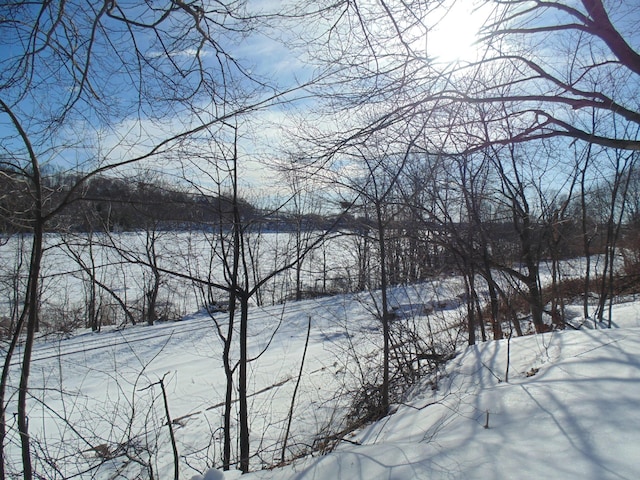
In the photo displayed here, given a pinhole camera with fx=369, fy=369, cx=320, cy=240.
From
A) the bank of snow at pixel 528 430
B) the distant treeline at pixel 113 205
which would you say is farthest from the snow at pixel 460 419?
the distant treeline at pixel 113 205

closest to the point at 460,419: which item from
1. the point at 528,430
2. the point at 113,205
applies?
the point at 528,430

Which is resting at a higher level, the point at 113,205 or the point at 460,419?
the point at 113,205

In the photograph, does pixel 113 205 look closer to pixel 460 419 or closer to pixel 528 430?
pixel 460 419

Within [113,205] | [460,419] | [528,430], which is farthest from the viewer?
[113,205]

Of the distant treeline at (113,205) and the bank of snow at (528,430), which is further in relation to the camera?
the distant treeline at (113,205)

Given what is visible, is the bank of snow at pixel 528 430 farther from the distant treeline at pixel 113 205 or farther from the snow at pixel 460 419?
the distant treeline at pixel 113 205

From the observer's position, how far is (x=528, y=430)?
1.75 m

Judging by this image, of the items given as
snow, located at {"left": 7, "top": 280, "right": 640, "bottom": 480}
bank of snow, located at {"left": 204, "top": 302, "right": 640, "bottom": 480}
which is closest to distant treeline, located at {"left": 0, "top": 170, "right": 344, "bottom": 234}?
snow, located at {"left": 7, "top": 280, "right": 640, "bottom": 480}

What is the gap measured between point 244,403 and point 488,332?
6.04 m

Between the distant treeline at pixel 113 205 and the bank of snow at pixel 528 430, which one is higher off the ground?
the distant treeline at pixel 113 205

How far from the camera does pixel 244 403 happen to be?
261cm

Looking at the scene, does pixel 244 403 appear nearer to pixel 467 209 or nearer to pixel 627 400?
pixel 627 400

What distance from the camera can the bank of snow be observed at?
1443 mm

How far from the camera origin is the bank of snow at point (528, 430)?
1.44 metres
